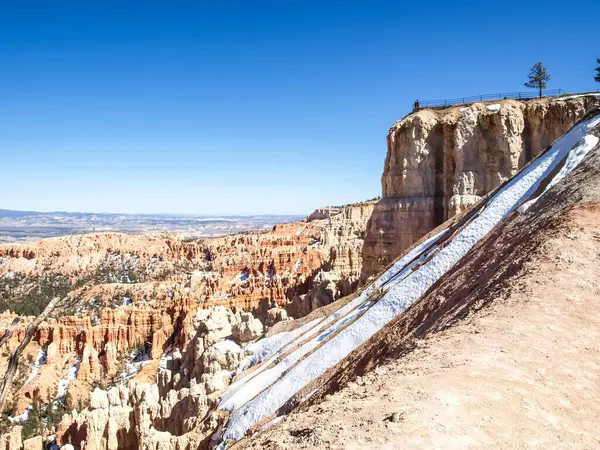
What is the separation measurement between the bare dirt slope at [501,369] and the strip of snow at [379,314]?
3169 mm

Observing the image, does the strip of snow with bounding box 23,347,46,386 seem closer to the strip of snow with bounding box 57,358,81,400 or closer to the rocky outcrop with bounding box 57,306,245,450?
the strip of snow with bounding box 57,358,81,400

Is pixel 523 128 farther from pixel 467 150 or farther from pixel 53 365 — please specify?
pixel 53 365

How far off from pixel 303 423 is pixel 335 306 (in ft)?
46.0

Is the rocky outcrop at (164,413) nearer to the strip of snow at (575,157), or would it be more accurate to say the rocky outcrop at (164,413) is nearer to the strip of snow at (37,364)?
the strip of snow at (575,157)

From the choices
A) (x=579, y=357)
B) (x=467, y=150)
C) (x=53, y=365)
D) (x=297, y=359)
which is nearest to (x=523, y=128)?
(x=467, y=150)

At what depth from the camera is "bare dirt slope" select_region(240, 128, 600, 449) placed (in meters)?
4.59

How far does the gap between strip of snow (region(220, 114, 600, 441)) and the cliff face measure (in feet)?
37.4

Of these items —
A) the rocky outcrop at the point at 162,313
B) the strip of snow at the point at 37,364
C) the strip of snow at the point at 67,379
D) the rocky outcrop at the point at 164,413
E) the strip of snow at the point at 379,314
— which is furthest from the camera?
the strip of snow at the point at 37,364

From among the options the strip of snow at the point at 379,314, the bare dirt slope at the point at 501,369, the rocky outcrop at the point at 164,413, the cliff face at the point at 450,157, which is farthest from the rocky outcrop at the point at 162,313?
the cliff face at the point at 450,157

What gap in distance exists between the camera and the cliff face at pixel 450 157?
25.8m

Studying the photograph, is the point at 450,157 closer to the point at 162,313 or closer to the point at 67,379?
the point at 162,313

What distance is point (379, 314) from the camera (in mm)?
13250

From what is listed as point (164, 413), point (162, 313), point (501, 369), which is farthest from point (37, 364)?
point (501, 369)

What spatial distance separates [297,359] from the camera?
14.7 m
